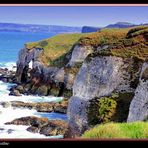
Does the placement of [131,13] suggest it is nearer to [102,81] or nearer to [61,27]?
[61,27]

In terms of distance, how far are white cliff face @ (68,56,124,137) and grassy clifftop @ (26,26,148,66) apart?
0.79m

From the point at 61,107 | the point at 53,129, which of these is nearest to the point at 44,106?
the point at 61,107

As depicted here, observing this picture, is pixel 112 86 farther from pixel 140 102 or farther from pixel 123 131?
pixel 123 131

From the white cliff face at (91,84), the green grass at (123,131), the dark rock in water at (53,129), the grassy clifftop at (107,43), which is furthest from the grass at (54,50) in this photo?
the green grass at (123,131)

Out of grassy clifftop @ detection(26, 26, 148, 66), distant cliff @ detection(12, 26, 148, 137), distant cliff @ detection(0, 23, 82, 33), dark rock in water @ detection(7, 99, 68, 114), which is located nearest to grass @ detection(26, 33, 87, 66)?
grassy clifftop @ detection(26, 26, 148, 66)

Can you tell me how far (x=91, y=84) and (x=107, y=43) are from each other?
19276 mm

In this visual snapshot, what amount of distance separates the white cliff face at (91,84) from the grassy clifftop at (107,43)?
0.79 metres

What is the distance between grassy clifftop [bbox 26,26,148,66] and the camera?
3167 centimetres

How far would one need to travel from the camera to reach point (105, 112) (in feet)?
83.7

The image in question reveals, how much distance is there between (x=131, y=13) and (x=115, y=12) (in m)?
0.35

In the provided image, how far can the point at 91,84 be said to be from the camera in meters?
29.4

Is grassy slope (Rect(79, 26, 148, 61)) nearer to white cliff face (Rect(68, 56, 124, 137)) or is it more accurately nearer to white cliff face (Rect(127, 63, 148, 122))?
white cliff face (Rect(68, 56, 124, 137))

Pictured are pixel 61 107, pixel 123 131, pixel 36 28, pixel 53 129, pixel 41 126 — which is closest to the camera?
pixel 123 131
